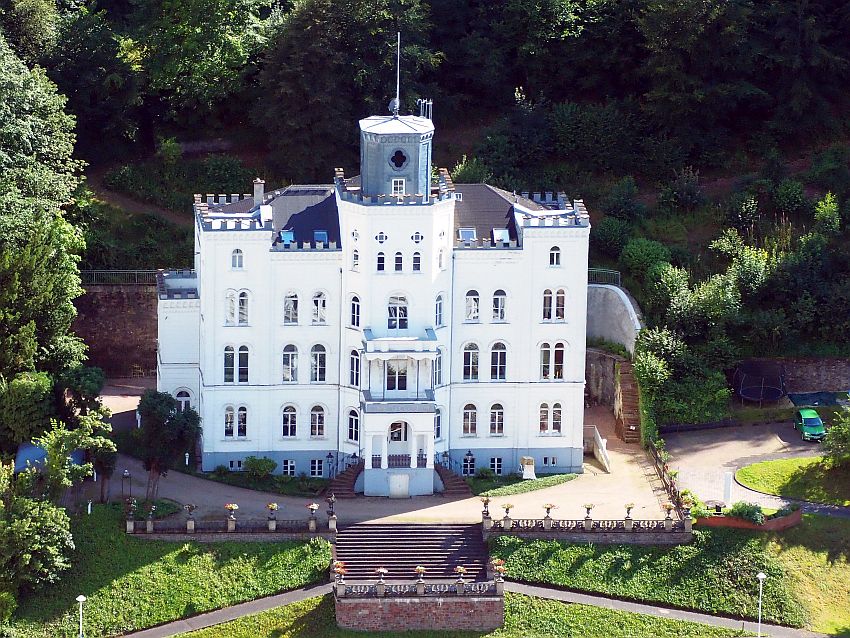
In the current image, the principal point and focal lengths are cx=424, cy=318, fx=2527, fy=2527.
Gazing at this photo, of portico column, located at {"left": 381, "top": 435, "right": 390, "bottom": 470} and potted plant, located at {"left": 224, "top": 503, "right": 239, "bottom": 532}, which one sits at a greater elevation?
portico column, located at {"left": 381, "top": 435, "right": 390, "bottom": 470}

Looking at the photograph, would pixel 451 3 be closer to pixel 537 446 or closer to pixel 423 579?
pixel 537 446

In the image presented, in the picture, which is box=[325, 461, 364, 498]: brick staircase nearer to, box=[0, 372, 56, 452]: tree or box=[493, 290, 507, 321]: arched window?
box=[493, 290, 507, 321]: arched window

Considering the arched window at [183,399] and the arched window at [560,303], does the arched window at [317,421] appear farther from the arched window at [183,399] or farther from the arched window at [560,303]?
the arched window at [560,303]

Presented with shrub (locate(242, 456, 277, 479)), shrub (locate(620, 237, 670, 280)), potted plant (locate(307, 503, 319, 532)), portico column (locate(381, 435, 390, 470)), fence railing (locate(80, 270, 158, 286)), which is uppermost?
shrub (locate(620, 237, 670, 280))

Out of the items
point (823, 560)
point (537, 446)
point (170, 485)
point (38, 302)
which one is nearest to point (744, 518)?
point (823, 560)

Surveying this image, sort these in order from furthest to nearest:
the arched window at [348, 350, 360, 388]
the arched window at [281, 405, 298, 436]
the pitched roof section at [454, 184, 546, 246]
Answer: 1. the arched window at [281, 405, 298, 436]
2. the pitched roof section at [454, 184, 546, 246]
3. the arched window at [348, 350, 360, 388]

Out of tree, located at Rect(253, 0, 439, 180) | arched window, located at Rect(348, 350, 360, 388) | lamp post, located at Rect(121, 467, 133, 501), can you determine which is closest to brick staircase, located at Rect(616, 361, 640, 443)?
arched window, located at Rect(348, 350, 360, 388)

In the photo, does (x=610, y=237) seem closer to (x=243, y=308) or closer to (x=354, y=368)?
(x=354, y=368)

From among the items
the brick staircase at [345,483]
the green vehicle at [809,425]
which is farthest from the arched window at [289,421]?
the green vehicle at [809,425]
